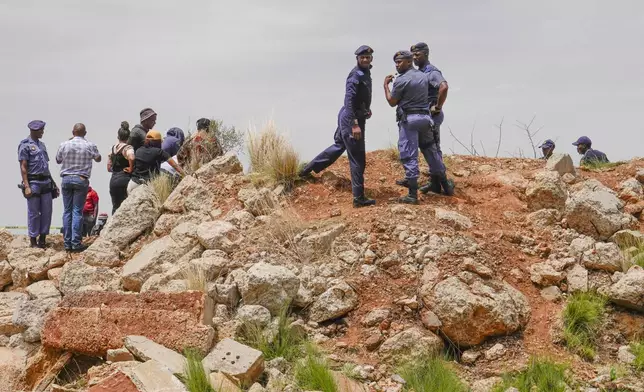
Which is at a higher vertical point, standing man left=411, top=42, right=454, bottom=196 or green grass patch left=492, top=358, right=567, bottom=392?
standing man left=411, top=42, right=454, bottom=196


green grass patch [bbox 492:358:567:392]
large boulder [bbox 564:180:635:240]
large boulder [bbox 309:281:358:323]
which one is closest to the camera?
green grass patch [bbox 492:358:567:392]

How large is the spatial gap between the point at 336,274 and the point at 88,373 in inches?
92.7

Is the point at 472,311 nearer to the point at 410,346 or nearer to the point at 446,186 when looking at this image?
the point at 410,346

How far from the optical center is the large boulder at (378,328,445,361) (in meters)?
5.76

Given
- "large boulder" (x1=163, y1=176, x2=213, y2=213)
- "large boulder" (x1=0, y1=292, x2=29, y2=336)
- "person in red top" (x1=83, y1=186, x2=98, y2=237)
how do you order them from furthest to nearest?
"person in red top" (x1=83, y1=186, x2=98, y2=237)
"large boulder" (x1=163, y1=176, x2=213, y2=213)
"large boulder" (x1=0, y1=292, x2=29, y2=336)

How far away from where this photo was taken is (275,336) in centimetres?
589

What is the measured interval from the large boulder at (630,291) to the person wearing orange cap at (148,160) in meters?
5.41

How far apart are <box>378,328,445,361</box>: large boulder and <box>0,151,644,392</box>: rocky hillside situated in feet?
0.04

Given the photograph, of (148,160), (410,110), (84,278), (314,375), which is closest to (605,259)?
(410,110)

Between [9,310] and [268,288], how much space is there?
3.11m

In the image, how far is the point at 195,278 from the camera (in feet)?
21.5

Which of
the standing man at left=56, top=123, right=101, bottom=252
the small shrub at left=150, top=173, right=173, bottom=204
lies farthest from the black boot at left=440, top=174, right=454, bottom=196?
the standing man at left=56, top=123, right=101, bottom=252

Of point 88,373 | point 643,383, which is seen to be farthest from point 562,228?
point 88,373

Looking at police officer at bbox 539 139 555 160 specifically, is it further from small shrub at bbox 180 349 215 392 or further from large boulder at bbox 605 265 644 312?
small shrub at bbox 180 349 215 392
